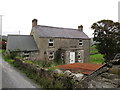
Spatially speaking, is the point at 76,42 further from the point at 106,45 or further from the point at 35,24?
the point at 35,24

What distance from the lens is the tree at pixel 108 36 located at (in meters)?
17.1

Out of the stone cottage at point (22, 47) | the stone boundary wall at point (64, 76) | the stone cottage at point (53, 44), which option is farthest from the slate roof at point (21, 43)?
the stone boundary wall at point (64, 76)

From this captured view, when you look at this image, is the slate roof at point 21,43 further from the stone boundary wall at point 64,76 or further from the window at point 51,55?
the stone boundary wall at point 64,76

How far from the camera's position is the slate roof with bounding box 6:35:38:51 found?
17045 mm

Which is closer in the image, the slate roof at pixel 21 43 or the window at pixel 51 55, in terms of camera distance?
the slate roof at pixel 21 43

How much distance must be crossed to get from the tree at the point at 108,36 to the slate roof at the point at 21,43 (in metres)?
11.9

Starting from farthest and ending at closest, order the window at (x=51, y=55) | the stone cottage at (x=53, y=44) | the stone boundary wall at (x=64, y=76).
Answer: the window at (x=51, y=55)
the stone cottage at (x=53, y=44)
the stone boundary wall at (x=64, y=76)

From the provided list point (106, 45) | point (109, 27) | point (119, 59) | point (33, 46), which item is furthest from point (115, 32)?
point (119, 59)

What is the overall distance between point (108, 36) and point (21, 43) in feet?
51.1

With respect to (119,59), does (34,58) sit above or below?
below

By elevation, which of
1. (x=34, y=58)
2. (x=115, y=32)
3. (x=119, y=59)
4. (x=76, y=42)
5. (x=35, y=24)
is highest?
(x=35, y=24)

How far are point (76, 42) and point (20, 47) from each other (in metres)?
12.0

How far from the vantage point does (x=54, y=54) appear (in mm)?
19719

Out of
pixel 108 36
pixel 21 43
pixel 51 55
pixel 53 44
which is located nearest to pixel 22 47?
pixel 21 43
